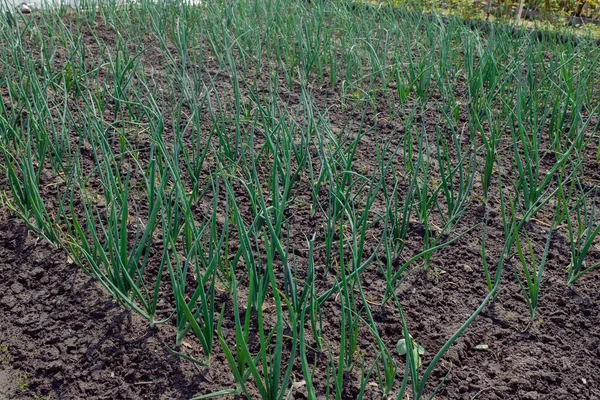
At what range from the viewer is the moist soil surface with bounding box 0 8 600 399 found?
4.78 feet

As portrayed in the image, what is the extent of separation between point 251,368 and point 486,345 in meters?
0.68

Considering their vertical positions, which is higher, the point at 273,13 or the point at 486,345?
the point at 273,13

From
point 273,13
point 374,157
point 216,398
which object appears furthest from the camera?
point 273,13

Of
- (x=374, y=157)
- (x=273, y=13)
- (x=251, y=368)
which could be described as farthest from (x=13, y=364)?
(x=273, y=13)

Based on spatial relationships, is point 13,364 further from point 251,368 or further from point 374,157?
point 374,157

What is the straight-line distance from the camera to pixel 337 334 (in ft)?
5.30

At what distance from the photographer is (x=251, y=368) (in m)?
1.18

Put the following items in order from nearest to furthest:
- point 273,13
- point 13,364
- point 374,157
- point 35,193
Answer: point 13,364
point 35,193
point 374,157
point 273,13

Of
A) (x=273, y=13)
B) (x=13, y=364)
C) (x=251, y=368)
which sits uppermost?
(x=273, y=13)

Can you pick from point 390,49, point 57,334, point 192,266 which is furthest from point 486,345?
point 390,49

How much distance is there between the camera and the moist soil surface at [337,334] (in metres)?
1.46

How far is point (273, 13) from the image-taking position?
394 cm

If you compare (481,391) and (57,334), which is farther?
(57,334)

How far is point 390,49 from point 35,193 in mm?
2744
